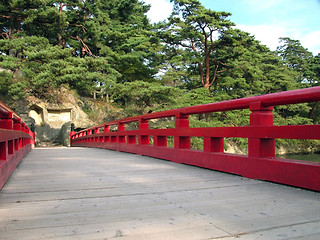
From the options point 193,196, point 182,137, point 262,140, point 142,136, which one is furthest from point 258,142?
point 142,136

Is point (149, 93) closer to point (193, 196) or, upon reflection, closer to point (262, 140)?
point (262, 140)

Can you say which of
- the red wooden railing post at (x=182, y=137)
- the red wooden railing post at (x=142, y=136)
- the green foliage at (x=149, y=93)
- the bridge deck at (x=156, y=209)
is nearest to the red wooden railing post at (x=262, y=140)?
the bridge deck at (x=156, y=209)

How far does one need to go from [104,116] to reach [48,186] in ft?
60.6

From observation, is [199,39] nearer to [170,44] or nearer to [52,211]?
[170,44]

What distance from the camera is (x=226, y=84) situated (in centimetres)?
1783

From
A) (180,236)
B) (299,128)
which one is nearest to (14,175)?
(180,236)

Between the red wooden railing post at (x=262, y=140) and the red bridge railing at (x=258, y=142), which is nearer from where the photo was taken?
the red bridge railing at (x=258, y=142)

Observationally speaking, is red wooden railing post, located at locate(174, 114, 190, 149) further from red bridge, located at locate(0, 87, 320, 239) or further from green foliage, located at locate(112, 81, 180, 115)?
green foliage, located at locate(112, 81, 180, 115)

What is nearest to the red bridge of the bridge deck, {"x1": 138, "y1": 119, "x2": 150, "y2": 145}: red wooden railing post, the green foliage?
the bridge deck

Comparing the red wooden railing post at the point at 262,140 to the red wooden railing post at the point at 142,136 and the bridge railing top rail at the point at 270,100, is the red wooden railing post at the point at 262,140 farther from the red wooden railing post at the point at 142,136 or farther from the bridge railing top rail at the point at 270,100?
the red wooden railing post at the point at 142,136

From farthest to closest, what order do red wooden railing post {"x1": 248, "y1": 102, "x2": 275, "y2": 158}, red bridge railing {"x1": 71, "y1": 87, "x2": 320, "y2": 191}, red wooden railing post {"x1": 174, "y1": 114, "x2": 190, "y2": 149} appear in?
red wooden railing post {"x1": 174, "y1": 114, "x2": 190, "y2": 149}
red wooden railing post {"x1": 248, "y1": 102, "x2": 275, "y2": 158}
red bridge railing {"x1": 71, "y1": 87, "x2": 320, "y2": 191}

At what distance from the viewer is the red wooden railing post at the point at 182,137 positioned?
432 cm

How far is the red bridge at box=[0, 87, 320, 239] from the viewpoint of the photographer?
1.49m

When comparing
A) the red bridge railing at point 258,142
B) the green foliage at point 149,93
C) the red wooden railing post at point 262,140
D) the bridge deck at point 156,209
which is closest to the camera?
the bridge deck at point 156,209
